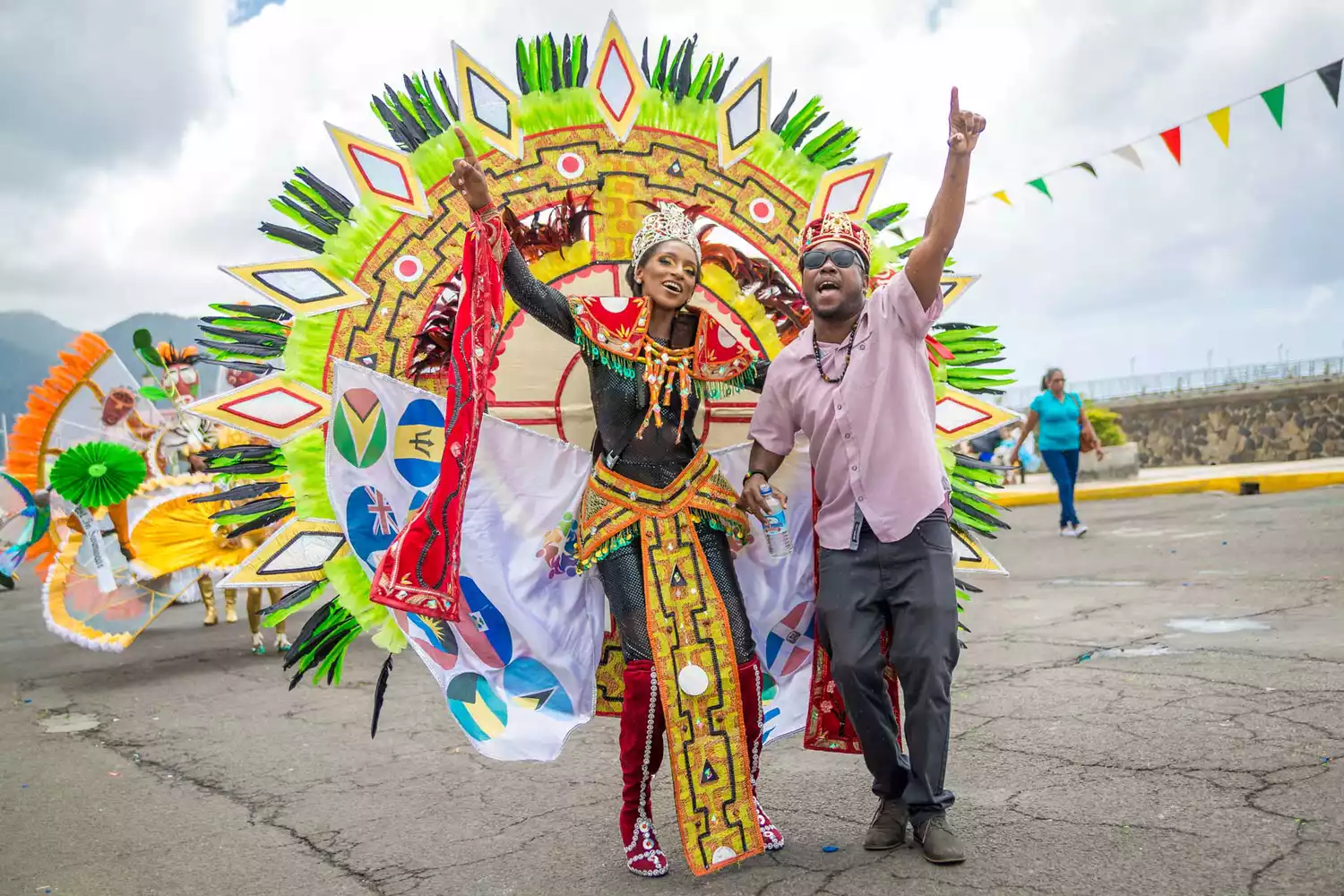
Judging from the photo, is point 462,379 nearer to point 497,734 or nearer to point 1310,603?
point 497,734

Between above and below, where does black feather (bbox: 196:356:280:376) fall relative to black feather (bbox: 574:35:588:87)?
below

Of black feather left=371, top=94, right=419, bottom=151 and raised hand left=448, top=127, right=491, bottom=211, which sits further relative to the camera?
black feather left=371, top=94, right=419, bottom=151

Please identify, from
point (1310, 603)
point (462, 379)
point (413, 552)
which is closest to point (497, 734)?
point (413, 552)

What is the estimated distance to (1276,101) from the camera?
8.04 meters

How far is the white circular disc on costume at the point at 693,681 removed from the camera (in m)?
3.13

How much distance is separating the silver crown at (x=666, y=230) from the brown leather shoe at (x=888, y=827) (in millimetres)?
1759

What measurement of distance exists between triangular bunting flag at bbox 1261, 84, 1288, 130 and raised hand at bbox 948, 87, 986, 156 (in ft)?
21.2

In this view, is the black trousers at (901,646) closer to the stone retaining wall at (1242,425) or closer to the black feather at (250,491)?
the black feather at (250,491)

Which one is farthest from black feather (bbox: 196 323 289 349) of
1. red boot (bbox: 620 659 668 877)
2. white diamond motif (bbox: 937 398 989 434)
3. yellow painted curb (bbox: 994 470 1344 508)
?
yellow painted curb (bbox: 994 470 1344 508)

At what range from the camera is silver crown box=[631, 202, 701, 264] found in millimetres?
3412

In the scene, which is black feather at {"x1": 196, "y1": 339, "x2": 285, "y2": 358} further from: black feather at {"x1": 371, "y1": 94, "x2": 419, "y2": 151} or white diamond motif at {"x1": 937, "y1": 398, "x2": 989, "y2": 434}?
white diamond motif at {"x1": 937, "y1": 398, "x2": 989, "y2": 434}

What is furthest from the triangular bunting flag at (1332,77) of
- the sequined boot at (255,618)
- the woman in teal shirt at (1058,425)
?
the sequined boot at (255,618)

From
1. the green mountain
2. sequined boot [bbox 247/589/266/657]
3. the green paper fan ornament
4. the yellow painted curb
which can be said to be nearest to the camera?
the green paper fan ornament

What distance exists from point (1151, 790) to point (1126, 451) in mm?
16767
